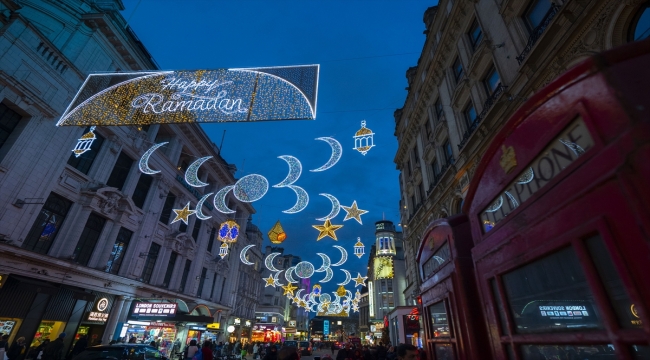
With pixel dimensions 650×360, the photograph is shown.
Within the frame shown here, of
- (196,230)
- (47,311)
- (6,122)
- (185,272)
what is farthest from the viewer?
(196,230)

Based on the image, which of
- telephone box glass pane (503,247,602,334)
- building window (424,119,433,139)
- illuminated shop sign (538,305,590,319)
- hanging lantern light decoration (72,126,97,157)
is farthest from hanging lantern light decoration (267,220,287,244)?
illuminated shop sign (538,305,590,319)

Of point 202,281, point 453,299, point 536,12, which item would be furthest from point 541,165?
point 202,281

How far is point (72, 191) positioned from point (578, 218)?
21524mm

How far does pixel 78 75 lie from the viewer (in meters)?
16.4

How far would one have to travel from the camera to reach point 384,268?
28.5 metres

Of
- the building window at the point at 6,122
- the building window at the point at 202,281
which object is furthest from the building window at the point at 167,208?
the building window at the point at 6,122

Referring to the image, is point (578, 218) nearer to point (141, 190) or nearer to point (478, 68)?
point (478, 68)

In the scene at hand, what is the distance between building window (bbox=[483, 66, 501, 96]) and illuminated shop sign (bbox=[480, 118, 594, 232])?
1067 centimetres

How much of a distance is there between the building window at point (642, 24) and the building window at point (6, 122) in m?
22.8

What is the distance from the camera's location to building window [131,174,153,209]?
70.7 ft

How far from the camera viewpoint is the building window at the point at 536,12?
902 centimetres

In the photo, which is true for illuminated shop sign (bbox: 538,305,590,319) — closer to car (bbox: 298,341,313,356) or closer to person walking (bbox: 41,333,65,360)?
person walking (bbox: 41,333,65,360)

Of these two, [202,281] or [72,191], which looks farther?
[202,281]

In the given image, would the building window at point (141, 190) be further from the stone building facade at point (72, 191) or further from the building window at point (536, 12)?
the building window at point (536, 12)
